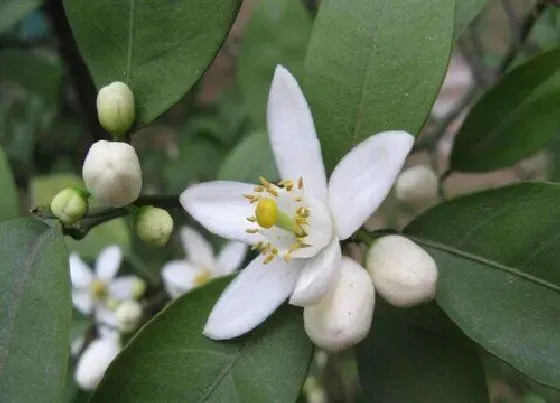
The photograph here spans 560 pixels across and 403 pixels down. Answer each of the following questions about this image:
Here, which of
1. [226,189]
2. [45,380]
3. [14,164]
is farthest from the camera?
[14,164]

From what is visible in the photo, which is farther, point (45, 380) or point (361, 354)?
point (361, 354)

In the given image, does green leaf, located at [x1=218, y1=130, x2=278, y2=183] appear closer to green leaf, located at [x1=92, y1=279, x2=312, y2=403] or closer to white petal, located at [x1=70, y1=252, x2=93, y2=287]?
white petal, located at [x1=70, y1=252, x2=93, y2=287]

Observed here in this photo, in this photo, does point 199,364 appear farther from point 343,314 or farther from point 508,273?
point 508,273

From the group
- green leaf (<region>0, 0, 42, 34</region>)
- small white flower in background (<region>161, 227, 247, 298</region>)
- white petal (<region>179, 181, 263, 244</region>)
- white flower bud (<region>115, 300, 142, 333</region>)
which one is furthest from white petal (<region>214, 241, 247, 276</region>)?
green leaf (<region>0, 0, 42, 34</region>)

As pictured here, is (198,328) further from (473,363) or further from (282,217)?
(473,363)

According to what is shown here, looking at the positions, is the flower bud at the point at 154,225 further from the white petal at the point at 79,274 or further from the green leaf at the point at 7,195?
the white petal at the point at 79,274

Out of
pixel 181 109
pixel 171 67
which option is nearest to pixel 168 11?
pixel 171 67

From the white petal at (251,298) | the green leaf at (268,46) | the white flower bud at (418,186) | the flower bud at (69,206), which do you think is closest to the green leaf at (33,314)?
the flower bud at (69,206)
